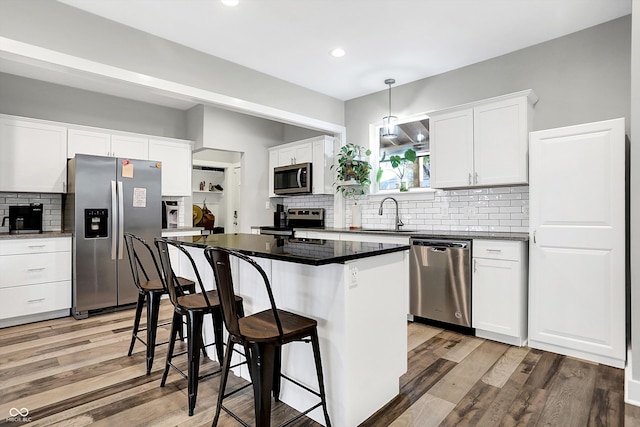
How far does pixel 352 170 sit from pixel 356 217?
27.0 inches

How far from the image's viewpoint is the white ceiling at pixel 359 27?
278cm

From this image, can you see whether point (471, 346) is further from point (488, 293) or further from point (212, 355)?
point (212, 355)

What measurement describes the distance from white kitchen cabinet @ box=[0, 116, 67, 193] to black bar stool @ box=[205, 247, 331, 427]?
11.6 feet

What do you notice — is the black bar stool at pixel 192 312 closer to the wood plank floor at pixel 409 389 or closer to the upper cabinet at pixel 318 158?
the wood plank floor at pixel 409 389

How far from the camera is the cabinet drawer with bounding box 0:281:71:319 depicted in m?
3.46

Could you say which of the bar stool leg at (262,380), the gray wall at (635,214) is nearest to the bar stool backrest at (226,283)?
the bar stool leg at (262,380)

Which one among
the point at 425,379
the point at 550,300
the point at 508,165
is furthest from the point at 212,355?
the point at 508,165

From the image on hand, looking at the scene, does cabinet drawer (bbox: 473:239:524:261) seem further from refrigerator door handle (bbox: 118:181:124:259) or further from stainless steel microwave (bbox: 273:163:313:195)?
refrigerator door handle (bbox: 118:181:124:259)

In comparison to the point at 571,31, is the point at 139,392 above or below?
below

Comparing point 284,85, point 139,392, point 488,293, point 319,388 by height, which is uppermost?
point 284,85

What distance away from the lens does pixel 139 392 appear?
220 centimetres

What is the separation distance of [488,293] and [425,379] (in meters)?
1.13

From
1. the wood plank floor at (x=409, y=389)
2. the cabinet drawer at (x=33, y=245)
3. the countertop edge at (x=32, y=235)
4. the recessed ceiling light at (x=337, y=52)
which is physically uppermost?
the recessed ceiling light at (x=337, y=52)

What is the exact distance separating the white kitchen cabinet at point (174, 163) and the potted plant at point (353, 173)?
7.08 ft
